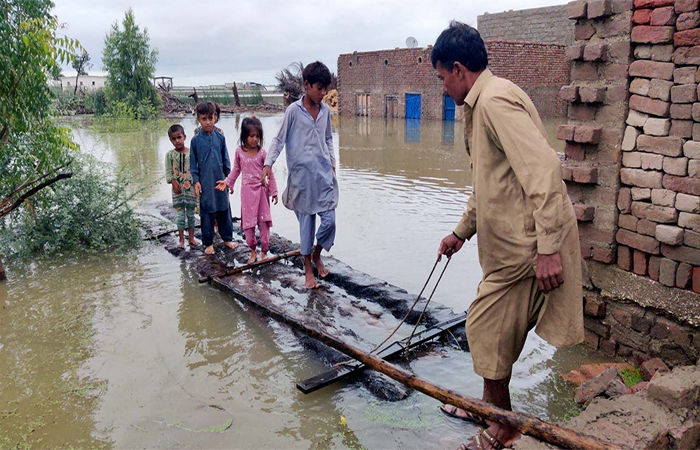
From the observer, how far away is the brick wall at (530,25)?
27469 mm

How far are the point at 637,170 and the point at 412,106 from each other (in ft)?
85.5

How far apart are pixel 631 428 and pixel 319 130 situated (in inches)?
140

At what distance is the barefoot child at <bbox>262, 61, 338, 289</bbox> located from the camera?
515 cm

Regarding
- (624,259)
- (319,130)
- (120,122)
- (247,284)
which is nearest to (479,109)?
(624,259)

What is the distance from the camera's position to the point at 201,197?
655 cm

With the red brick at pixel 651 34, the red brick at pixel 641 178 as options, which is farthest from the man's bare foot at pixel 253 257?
the red brick at pixel 651 34

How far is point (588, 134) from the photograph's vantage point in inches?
159

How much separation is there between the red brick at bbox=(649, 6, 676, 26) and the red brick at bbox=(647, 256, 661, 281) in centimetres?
154

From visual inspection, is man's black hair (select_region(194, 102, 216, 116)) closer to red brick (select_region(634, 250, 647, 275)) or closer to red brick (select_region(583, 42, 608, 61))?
red brick (select_region(583, 42, 608, 61))

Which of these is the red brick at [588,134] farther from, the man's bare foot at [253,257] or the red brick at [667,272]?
the man's bare foot at [253,257]

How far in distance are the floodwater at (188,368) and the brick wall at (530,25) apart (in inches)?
949

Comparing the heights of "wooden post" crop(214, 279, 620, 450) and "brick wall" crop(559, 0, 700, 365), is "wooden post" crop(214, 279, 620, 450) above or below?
below

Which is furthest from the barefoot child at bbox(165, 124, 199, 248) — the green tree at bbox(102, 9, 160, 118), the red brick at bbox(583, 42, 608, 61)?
the green tree at bbox(102, 9, 160, 118)

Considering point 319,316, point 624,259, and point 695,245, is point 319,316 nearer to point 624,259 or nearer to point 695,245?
point 624,259
